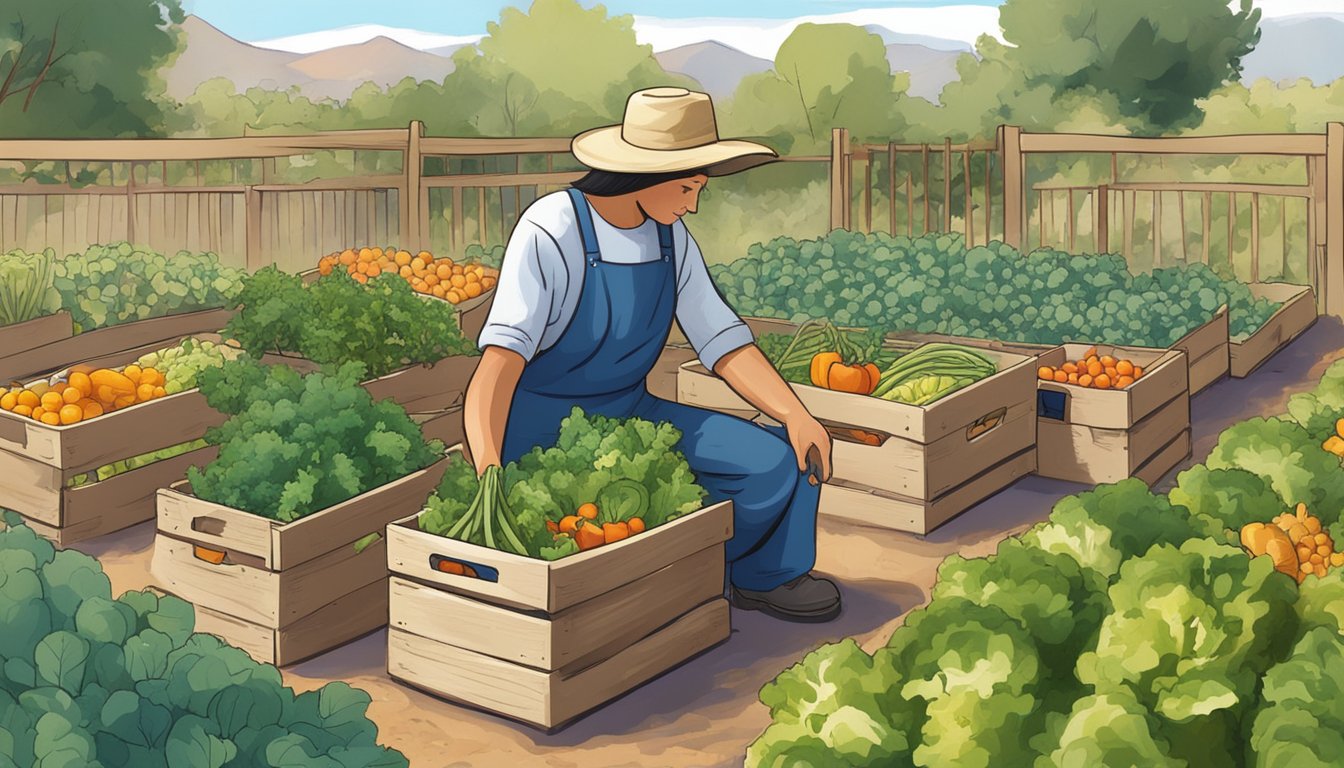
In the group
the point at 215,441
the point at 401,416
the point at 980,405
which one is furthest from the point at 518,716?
the point at 980,405

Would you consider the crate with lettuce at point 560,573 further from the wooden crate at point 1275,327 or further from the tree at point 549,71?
the tree at point 549,71

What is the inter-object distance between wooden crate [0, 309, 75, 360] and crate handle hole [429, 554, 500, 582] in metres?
3.82

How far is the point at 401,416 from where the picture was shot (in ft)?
15.7

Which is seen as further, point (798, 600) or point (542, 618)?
point (798, 600)

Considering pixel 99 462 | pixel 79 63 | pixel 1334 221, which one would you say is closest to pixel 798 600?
pixel 99 462

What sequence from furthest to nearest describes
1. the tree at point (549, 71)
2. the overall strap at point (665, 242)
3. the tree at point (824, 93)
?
the tree at point (549, 71) < the tree at point (824, 93) < the overall strap at point (665, 242)

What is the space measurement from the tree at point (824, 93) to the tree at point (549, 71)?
221cm

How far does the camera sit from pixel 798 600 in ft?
16.0

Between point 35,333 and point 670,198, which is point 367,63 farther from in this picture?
point 670,198

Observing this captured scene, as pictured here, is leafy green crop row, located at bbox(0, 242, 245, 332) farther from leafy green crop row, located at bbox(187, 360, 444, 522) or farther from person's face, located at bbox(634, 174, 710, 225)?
person's face, located at bbox(634, 174, 710, 225)

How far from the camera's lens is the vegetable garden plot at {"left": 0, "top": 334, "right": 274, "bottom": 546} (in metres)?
5.48

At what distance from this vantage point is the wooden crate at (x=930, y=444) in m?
5.60

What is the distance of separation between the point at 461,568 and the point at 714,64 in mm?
52973

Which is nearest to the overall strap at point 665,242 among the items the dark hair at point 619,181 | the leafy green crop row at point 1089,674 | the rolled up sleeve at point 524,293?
the dark hair at point 619,181
